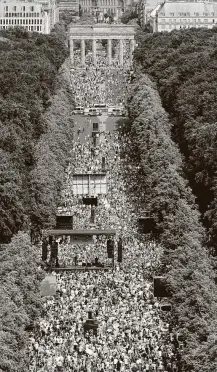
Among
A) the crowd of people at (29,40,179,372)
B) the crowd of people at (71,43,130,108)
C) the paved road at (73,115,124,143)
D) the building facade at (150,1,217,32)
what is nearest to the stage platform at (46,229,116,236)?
the crowd of people at (29,40,179,372)

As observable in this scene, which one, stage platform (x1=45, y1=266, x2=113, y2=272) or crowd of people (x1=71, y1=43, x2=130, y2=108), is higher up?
stage platform (x1=45, y1=266, x2=113, y2=272)

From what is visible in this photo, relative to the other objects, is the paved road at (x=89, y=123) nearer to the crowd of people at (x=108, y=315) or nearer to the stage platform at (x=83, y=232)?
the crowd of people at (x=108, y=315)

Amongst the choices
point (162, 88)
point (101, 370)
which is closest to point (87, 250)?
point (101, 370)

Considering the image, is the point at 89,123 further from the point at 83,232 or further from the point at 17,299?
the point at 17,299

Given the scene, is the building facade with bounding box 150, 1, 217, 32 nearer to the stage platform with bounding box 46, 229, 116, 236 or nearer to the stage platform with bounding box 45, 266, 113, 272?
the stage platform with bounding box 46, 229, 116, 236

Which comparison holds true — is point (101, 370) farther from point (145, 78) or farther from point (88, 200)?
point (145, 78)

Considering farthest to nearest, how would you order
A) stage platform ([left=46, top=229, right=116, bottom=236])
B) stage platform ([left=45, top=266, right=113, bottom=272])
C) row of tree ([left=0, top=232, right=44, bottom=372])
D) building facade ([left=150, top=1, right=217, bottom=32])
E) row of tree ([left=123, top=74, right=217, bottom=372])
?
building facade ([left=150, top=1, right=217, bottom=32])
stage platform ([left=46, top=229, right=116, bottom=236])
stage platform ([left=45, top=266, right=113, bottom=272])
row of tree ([left=123, top=74, right=217, bottom=372])
row of tree ([left=0, top=232, right=44, bottom=372])
